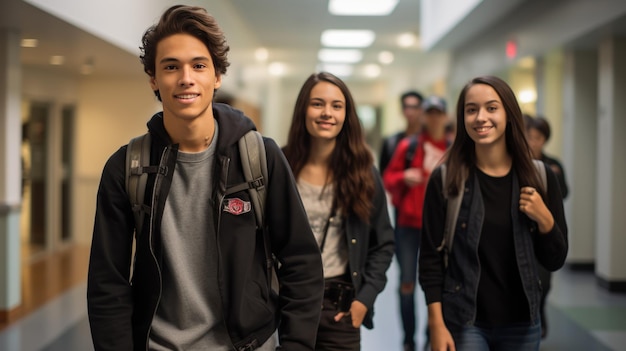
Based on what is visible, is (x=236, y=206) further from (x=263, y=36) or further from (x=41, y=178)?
(x=263, y=36)

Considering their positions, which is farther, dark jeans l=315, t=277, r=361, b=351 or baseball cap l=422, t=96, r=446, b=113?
baseball cap l=422, t=96, r=446, b=113

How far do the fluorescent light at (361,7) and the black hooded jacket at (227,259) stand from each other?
1104 centimetres

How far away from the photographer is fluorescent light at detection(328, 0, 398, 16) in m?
12.7

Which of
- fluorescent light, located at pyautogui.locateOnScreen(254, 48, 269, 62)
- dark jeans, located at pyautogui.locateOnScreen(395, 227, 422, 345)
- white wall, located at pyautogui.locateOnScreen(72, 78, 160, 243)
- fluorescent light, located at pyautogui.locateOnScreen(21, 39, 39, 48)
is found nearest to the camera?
dark jeans, located at pyautogui.locateOnScreen(395, 227, 422, 345)

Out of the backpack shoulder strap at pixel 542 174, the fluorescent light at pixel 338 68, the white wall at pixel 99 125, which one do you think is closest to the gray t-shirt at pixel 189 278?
the backpack shoulder strap at pixel 542 174

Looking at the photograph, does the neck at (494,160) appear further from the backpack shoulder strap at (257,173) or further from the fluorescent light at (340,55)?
the fluorescent light at (340,55)

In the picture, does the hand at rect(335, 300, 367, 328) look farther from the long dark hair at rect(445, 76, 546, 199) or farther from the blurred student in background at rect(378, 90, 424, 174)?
the blurred student in background at rect(378, 90, 424, 174)

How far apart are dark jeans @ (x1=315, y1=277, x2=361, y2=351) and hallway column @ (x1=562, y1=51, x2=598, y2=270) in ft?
22.8

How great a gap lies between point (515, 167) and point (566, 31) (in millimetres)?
6129

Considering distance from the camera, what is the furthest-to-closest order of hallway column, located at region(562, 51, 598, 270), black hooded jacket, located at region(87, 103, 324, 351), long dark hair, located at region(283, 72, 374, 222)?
hallway column, located at region(562, 51, 598, 270) < long dark hair, located at region(283, 72, 374, 222) < black hooded jacket, located at region(87, 103, 324, 351)

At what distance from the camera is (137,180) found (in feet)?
6.34

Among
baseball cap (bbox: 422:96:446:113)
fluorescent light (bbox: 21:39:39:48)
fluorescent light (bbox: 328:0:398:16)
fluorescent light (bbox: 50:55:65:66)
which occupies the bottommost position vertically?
baseball cap (bbox: 422:96:446:113)

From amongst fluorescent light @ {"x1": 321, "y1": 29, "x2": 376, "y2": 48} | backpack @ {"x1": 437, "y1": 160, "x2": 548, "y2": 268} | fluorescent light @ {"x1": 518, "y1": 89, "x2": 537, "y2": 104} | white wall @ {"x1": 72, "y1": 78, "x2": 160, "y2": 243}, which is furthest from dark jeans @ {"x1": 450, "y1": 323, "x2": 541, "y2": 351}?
fluorescent light @ {"x1": 321, "y1": 29, "x2": 376, "y2": 48}

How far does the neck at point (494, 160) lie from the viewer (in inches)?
109
